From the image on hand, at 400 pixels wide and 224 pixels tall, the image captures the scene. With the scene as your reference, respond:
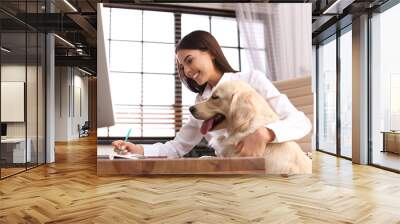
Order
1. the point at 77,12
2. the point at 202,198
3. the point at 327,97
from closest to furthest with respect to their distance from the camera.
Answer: the point at 202,198
the point at 77,12
the point at 327,97

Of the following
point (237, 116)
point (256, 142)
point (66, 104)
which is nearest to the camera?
point (237, 116)

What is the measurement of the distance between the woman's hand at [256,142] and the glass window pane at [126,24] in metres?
2.27

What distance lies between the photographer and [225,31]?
20.1 ft

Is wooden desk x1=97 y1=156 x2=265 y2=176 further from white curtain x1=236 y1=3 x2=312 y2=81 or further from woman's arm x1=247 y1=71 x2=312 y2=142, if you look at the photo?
white curtain x1=236 y1=3 x2=312 y2=81

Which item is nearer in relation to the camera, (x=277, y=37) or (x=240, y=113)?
(x=240, y=113)

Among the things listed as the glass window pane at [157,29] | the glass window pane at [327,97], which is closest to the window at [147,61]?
the glass window pane at [157,29]

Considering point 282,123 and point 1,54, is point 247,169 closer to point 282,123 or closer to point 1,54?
point 282,123

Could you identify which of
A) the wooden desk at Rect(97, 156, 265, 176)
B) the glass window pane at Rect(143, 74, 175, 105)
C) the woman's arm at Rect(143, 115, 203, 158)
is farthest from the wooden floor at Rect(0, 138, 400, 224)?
the glass window pane at Rect(143, 74, 175, 105)

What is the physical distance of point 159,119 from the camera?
6.08 m

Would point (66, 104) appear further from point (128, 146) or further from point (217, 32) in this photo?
point (217, 32)

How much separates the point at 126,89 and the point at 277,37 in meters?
2.49

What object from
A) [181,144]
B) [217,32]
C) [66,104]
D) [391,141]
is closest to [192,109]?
[181,144]

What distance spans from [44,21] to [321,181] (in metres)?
5.59

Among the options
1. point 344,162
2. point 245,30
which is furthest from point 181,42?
point 344,162
